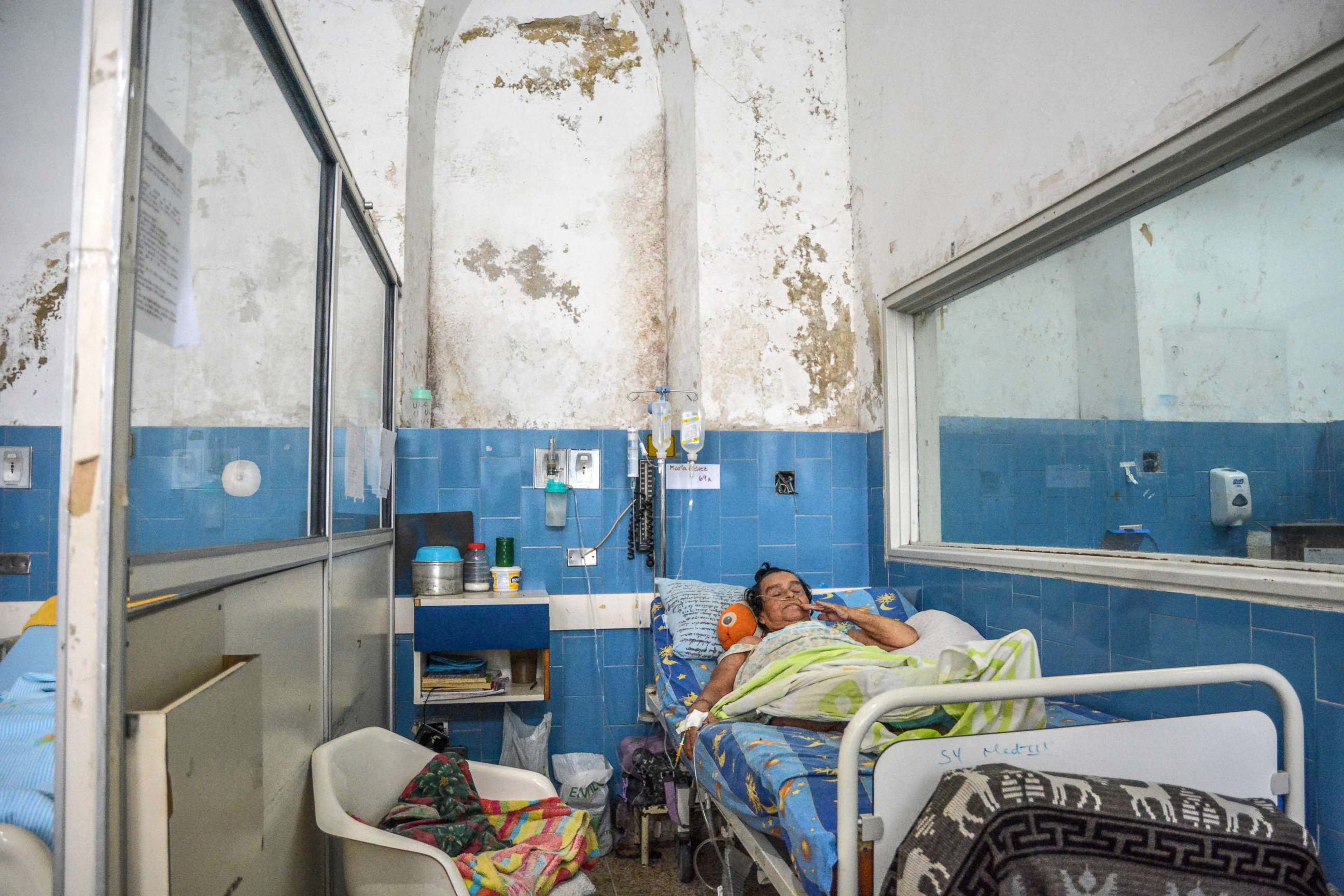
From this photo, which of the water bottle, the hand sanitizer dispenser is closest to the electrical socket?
the water bottle

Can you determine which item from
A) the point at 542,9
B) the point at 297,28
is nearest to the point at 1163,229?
the point at 542,9

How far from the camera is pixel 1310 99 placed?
1.78 meters

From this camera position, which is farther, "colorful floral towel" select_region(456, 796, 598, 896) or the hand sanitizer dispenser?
the hand sanitizer dispenser

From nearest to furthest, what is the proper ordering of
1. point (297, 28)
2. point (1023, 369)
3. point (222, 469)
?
point (222, 469) < point (1023, 369) < point (297, 28)

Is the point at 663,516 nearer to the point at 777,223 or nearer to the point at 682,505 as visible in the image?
the point at 682,505

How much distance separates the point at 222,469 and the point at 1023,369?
257 centimetres

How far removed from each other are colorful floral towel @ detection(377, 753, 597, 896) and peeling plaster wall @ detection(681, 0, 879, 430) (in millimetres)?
1972

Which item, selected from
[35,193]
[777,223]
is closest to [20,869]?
[35,193]

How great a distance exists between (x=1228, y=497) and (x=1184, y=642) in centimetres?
40

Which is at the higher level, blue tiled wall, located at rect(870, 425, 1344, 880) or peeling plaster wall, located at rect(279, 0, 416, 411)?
peeling plaster wall, located at rect(279, 0, 416, 411)

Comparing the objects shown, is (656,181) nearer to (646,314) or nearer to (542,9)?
(646,314)

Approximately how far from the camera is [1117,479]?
2.46m

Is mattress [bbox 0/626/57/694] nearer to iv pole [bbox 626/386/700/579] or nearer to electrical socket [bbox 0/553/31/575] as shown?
electrical socket [bbox 0/553/31/575]

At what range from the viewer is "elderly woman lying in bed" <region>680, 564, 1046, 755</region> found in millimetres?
1721
